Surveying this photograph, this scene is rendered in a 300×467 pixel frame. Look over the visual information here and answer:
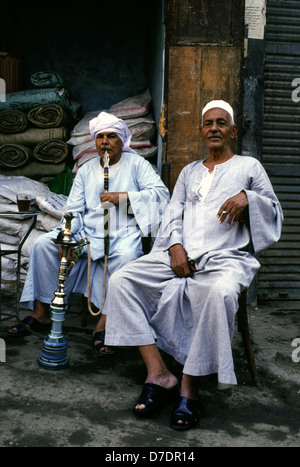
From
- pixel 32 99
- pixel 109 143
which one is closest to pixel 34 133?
pixel 32 99

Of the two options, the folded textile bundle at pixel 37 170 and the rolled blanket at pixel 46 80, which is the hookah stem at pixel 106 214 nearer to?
the folded textile bundle at pixel 37 170

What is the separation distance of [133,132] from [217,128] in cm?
188

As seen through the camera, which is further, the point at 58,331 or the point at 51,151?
the point at 51,151

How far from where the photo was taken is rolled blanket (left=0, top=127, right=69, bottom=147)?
531cm

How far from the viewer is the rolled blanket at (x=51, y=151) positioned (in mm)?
5305

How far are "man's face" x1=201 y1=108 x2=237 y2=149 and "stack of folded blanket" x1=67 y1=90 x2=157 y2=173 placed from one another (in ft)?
5.62

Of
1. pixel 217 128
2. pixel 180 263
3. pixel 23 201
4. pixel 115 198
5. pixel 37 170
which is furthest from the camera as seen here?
pixel 37 170

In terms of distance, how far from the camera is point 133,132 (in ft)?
16.3

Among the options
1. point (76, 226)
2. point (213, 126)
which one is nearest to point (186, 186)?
point (213, 126)

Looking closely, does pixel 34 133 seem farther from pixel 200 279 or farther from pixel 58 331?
pixel 200 279

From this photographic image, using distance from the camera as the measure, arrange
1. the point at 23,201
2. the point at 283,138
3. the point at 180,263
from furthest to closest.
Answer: the point at 283,138
the point at 23,201
the point at 180,263

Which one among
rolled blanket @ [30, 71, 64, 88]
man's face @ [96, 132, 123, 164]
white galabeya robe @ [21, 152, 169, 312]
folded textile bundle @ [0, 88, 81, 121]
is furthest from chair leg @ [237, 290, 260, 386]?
rolled blanket @ [30, 71, 64, 88]

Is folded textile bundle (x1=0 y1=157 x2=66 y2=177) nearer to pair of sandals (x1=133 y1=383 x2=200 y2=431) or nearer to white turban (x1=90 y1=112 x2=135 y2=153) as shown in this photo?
white turban (x1=90 y1=112 x2=135 y2=153)

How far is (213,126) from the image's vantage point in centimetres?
323
